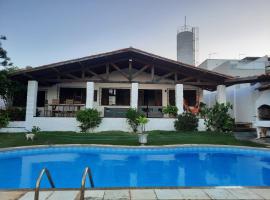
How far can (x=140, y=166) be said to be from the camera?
976cm

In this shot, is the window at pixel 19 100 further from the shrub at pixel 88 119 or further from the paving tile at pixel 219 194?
the paving tile at pixel 219 194

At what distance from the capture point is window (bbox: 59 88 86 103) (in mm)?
20328

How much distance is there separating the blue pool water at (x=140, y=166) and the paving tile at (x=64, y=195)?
2218 mm

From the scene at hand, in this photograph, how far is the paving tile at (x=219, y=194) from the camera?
467 centimetres

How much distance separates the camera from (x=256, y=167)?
9633mm

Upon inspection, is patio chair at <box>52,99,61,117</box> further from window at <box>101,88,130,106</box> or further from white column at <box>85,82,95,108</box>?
window at <box>101,88,130,106</box>

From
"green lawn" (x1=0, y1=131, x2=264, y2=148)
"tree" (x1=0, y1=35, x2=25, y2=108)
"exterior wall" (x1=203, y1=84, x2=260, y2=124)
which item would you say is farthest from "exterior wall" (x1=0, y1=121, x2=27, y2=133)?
"exterior wall" (x1=203, y1=84, x2=260, y2=124)

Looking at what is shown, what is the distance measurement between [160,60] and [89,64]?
5398mm

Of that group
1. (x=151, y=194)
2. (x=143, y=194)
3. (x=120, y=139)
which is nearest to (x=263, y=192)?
(x=151, y=194)

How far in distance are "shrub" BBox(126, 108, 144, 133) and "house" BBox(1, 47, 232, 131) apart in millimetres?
574

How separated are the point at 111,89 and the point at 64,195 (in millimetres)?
16038

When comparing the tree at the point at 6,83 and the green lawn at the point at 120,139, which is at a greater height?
the tree at the point at 6,83

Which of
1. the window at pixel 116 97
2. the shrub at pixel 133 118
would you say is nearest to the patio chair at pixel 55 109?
the window at pixel 116 97

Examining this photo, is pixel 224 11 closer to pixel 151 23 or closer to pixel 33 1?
pixel 151 23
